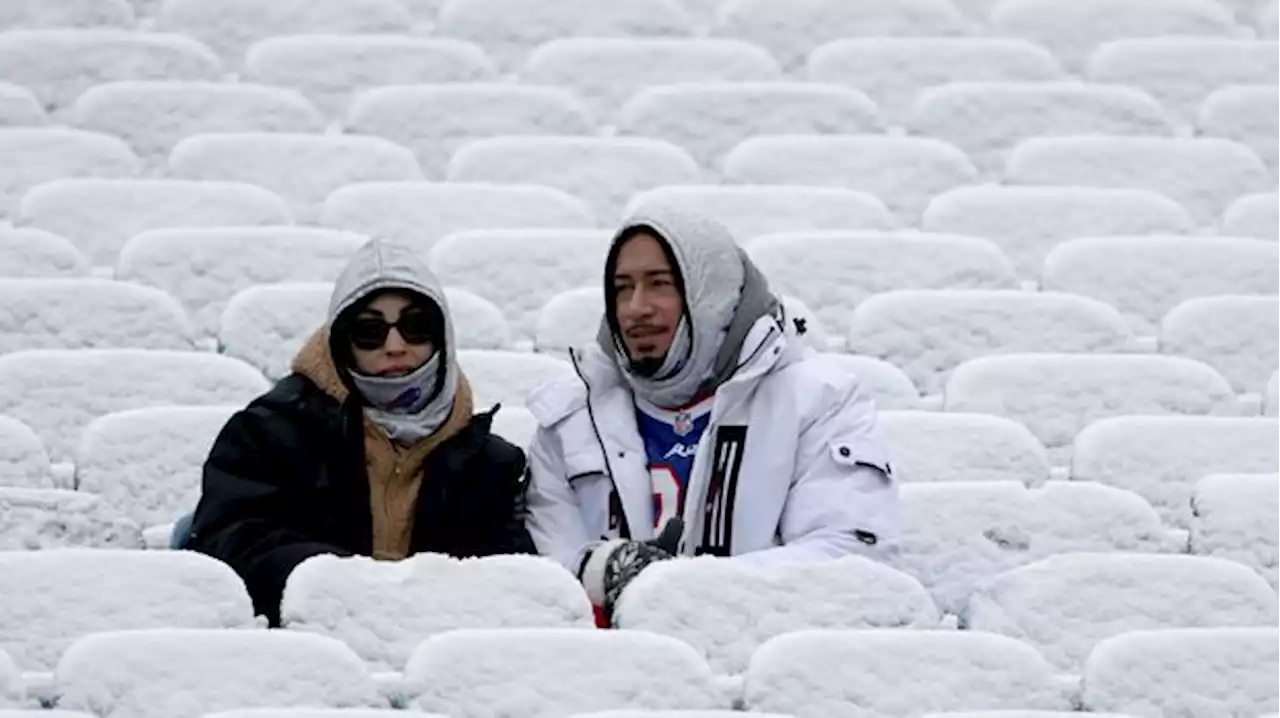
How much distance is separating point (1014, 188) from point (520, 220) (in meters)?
1.04

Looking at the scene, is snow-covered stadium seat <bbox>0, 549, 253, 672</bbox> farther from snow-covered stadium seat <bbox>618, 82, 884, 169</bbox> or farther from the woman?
snow-covered stadium seat <bbox>618, 82, 884, 169</bbox>

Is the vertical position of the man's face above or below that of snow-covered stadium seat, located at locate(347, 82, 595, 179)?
below

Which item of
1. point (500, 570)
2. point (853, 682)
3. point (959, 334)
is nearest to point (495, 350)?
point (959, 334)

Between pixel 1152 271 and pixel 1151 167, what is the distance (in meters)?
0.70

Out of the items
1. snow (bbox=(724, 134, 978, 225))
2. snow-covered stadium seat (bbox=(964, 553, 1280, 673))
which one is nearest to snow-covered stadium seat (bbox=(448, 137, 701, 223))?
snow (bbox=(724, 134, 978, 225))

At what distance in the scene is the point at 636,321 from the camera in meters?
4.60

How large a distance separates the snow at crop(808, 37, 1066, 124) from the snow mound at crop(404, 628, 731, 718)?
10.6 ft

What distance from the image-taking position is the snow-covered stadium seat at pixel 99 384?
4.98 meters

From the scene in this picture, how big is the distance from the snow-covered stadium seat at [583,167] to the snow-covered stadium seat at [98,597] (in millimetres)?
2266

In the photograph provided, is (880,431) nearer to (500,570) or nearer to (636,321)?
(636,321)

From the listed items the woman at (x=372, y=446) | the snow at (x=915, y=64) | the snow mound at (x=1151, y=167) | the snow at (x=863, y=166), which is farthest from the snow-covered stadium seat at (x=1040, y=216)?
the woman at (x=372, y=446)

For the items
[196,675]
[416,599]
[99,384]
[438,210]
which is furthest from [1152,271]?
[196,675]

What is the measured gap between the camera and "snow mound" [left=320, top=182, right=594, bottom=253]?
19.4 feet

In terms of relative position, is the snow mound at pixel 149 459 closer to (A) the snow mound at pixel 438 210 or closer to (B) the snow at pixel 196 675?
(B) the snow at pixel 196 675
